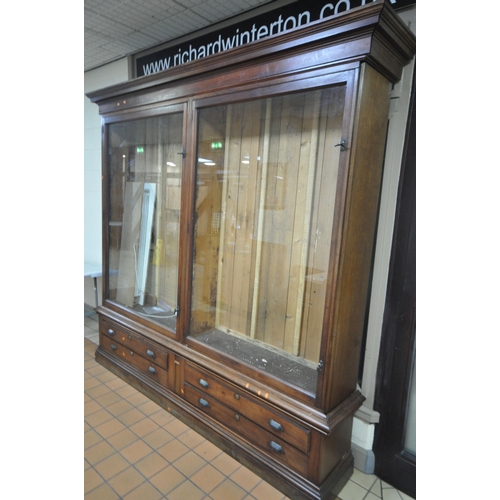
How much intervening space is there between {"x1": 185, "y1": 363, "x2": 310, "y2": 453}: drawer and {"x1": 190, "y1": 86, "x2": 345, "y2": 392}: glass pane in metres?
0.20

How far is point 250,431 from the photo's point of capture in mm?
1938

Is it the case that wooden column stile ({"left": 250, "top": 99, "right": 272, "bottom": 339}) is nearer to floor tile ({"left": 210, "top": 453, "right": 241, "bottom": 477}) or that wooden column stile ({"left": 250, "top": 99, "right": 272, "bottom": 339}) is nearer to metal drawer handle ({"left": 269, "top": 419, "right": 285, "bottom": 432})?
metal drawer handle ({"left": 269, "top": 419, "right": 285, "bottom": 432})

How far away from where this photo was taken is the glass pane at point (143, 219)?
276 centimetres

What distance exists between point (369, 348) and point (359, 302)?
369 millimetres

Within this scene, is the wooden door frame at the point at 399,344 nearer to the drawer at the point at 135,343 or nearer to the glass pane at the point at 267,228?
the glass pane at the point at 267,228

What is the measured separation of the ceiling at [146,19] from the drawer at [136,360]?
8.45 feet

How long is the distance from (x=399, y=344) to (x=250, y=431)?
994 mm

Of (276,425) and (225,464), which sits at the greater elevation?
(276,425)

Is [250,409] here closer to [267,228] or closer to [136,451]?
[136,451]

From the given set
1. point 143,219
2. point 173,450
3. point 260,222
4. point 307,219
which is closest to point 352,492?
point 173,450

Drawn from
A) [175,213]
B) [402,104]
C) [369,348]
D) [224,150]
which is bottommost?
[369,348]

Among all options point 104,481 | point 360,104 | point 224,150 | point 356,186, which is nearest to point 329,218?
point 356,186

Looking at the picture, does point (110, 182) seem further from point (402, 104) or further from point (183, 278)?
point (402, 104)

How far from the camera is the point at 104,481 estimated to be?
5.93 feet
